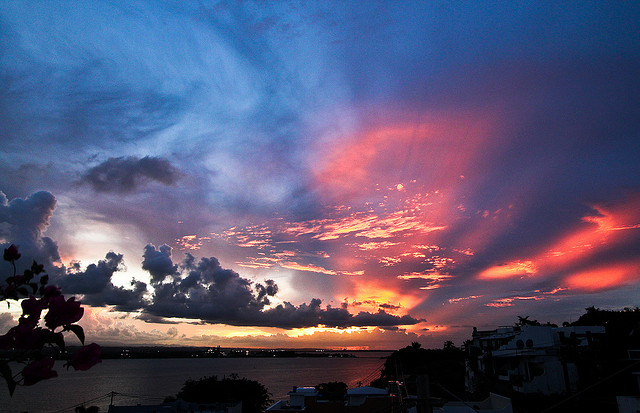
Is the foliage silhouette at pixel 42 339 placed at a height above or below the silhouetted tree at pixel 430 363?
above

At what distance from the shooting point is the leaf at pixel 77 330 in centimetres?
205

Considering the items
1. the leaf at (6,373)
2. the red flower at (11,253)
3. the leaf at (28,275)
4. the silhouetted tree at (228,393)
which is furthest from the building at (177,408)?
the leaf at (6,373)

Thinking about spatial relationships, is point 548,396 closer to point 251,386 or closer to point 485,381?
point 485,381

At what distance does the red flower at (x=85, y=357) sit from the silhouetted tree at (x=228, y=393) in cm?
5950

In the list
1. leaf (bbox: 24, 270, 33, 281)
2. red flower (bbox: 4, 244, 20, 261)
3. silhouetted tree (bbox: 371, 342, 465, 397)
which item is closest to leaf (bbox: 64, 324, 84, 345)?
leaf (bbox: 24, 270, 33, 281)

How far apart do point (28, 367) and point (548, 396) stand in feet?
144

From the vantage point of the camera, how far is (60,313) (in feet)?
6.76

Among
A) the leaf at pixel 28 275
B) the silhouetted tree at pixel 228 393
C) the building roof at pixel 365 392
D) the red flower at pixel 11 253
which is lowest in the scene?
the silhouetted tree at pixel 228 393

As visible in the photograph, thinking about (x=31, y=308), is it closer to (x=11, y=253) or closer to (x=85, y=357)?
(x=85, y=357)

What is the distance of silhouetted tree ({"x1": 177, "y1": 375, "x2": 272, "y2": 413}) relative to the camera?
56.0 meters

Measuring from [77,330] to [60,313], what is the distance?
13 centimetres

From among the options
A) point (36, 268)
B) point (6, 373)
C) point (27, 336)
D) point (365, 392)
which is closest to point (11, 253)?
point (36, 268)

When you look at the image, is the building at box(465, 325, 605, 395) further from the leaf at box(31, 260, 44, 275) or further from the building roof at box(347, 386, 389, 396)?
the leaf at box(31, 260, 44, 275)

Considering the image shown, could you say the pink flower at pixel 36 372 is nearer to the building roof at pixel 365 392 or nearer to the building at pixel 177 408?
the building at pixel 177 408
